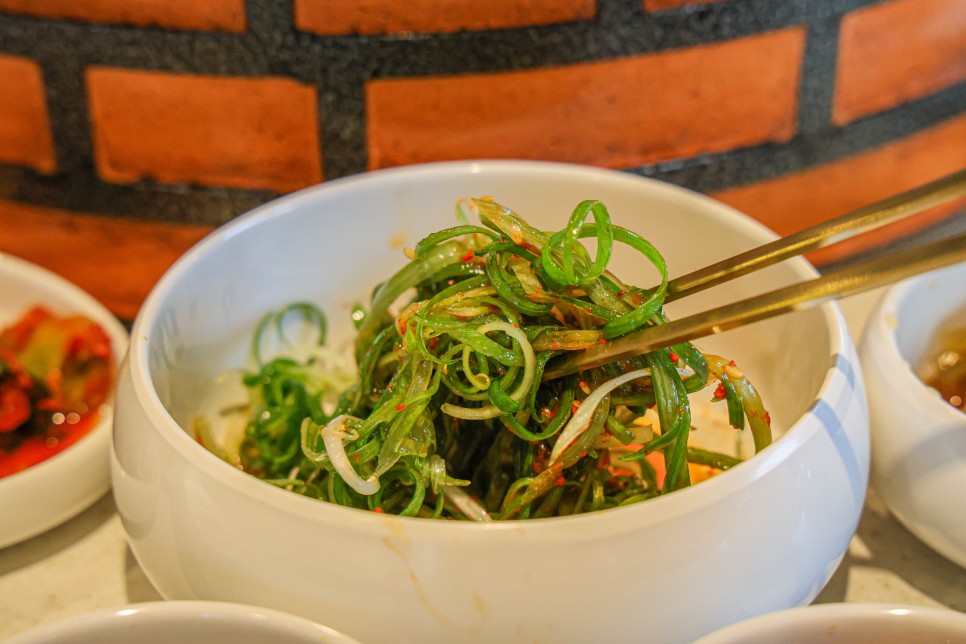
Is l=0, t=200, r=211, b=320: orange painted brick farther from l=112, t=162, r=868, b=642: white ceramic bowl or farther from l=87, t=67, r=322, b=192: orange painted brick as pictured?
l=112, t=162, r=868, b=642: white ceramic bowl

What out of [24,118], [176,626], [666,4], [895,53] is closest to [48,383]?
[24,118]

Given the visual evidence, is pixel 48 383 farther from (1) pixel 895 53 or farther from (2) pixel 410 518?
(1) pixel 895 53

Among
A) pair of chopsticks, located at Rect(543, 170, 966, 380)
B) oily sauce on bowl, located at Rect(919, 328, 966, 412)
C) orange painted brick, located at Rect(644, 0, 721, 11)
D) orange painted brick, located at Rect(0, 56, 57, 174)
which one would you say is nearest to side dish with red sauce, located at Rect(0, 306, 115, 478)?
orange painted brick, located at Rect(0, 56, 57, 174)

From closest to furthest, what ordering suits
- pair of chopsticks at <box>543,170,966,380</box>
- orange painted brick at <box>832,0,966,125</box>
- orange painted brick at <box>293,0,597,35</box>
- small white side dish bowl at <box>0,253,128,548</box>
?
pair of chopsticks at <box>543,170,966,380</box> < small white side dish bowl at <box>0,253,128,548</box> < orange painted brick at <box>293,0,597,35</box> < orange painted brick at <box>832,0,966,125</box>

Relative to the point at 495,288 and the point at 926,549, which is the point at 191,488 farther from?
the point at 926,549

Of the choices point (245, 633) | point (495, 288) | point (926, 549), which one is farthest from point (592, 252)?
point (245, 633)

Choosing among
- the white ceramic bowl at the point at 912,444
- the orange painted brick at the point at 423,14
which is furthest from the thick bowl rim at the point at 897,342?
the orange painted brick at the point at 423,14

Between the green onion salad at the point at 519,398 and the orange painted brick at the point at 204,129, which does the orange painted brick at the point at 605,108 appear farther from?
the green onion salad at the point at 519,398
